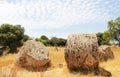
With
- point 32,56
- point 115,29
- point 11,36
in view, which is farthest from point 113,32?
point 32,56

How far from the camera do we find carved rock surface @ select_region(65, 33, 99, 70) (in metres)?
15.0

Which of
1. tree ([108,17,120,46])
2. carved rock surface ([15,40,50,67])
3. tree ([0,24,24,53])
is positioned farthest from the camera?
tree ([108,17,120,46])

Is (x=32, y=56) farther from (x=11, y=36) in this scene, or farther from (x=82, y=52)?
(x=11, y=36)

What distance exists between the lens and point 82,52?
1505cm

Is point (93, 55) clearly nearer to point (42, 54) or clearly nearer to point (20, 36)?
point (42, 54)

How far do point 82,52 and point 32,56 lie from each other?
5146 mm

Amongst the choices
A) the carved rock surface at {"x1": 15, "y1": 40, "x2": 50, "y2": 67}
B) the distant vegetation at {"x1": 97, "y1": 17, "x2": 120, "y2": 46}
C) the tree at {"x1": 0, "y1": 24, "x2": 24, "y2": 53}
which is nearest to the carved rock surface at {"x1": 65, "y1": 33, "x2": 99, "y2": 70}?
the carved rock surface at {"x1": 15, "y1": 40, "x2": 50, "y2": 67}

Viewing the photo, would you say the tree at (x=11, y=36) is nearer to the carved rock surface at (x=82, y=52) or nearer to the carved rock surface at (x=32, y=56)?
the carved rock surface at (x=32, y=56)

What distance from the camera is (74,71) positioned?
608 inches

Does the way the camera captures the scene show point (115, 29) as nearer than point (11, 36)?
No

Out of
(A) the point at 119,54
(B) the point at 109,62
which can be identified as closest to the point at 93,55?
(B) the point at 109,62

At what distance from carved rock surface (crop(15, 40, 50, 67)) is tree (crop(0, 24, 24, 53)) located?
524 inches

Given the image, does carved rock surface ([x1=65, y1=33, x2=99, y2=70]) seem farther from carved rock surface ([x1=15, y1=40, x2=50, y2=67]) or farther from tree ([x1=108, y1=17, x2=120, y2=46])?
tree ([x1=108, y1=17, x2=120, y2=46])

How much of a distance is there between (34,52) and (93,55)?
580 centimetres
